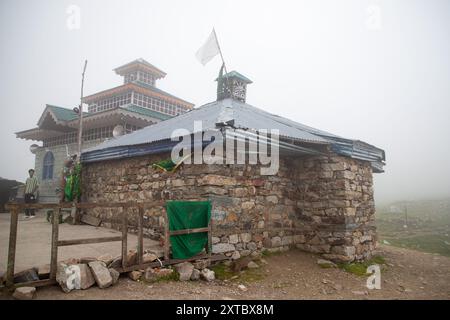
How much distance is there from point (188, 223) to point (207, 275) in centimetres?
109

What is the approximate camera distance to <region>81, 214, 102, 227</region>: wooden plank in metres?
9.14

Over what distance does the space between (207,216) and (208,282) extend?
4.36 ft

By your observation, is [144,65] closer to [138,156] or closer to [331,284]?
[138,156]

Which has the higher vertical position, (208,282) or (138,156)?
(138,156)

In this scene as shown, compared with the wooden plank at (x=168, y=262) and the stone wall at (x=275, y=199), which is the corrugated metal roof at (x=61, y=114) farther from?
the wooden plank at (x=168, y=262)

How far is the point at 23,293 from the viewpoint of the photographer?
3.76 m

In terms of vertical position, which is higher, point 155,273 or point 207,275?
point 155,273

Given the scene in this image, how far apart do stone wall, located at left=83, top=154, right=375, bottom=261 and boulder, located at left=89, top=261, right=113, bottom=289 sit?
2.32 m

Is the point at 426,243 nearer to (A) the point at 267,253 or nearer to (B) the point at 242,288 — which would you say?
(A) the point at 267,253

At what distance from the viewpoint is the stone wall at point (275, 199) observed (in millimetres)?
6301

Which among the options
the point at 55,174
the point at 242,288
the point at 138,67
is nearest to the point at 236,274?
the point at 242,288

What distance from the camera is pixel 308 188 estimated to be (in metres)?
7.79

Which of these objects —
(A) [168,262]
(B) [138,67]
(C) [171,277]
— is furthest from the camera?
(B) [138,67]
